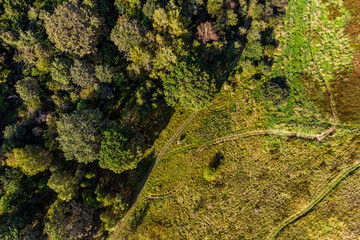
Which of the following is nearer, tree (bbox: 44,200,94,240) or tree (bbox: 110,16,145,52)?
tree (bbox: 44,200,94,240)

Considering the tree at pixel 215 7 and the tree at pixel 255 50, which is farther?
the tree at pixel 215 7

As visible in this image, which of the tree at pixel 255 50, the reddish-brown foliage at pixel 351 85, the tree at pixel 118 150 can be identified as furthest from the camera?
the tree at pixel 255 50

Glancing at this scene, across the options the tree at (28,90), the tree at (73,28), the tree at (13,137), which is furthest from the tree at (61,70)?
the tree at (13,137)

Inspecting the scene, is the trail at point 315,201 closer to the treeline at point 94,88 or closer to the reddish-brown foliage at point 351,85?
the reddish-brown foliage at point 351,85

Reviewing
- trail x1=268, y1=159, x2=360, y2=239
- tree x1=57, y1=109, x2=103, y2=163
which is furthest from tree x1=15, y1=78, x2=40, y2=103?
trail x1=268, y1=159, x2=360, y2=239

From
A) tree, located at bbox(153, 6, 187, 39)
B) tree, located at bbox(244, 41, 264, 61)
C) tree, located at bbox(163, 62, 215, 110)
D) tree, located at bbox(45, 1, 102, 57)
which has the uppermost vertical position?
tree, located at bbox(45, 1, 102, 57)

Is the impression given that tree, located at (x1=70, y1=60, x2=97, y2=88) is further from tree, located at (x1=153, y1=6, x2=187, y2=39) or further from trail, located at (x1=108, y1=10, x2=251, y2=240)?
trail, located at (x1=108, y1=10, x2=251, y2=240)
